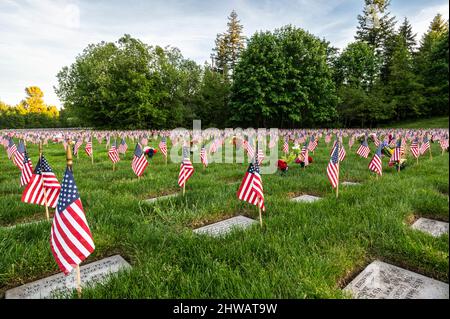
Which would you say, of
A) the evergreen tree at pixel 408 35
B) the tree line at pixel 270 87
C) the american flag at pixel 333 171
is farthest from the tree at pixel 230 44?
the american flag at pixel 333 171

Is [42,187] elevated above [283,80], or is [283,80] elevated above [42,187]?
[283,80]

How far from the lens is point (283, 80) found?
34594 mm

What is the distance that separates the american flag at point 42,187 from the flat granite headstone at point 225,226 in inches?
79.6

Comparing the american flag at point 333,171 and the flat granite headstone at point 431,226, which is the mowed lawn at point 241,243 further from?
the american flag at point 333,171

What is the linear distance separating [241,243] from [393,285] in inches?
56.8

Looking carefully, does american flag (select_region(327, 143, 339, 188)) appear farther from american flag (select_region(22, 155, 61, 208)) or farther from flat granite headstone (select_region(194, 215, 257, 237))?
american flag (select_region(22, 155, 61, 208))

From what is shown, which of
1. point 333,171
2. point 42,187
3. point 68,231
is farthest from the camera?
point 333,171

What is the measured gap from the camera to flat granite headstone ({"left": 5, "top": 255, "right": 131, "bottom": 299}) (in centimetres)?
232

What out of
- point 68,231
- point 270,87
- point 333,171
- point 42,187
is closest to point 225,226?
point 68,231

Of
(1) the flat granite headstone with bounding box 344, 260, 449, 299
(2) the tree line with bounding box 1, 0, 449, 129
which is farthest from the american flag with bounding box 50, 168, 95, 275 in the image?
(2) the tree line with bounding box 1, 0, 449, 129

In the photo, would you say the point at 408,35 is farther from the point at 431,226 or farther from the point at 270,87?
the point at 431,226

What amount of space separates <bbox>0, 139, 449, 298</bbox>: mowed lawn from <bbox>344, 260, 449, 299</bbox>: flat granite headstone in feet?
0.37

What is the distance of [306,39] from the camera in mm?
38031

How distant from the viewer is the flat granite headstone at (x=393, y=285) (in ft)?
7.20
